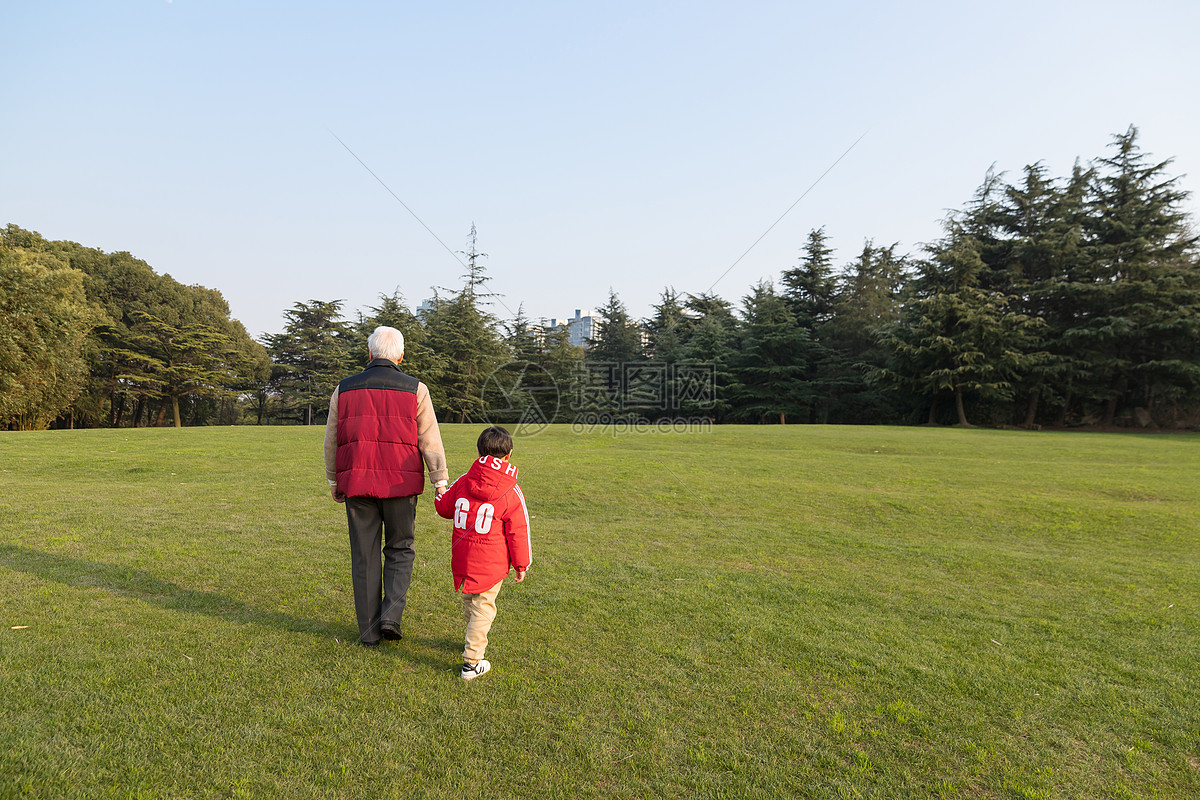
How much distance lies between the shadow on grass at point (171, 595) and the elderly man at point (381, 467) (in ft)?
1.07

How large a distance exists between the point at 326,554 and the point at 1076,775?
648 cm

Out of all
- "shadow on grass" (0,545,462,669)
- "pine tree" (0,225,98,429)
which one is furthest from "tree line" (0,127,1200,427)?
"shadow on grass" (0,545,462,669)

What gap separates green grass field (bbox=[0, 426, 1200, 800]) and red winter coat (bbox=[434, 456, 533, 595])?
67 cm

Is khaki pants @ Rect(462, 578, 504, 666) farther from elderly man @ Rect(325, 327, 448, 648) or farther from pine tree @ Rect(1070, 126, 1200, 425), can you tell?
pine tree @ Rect(1070, 126, 1200, 425)

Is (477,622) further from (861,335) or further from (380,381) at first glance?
(861,335)

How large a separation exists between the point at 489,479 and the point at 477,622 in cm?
92

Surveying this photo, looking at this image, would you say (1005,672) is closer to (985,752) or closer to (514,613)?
(985,752)

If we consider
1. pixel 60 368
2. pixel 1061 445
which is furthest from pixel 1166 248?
pixel 60 368

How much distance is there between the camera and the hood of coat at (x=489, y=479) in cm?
381

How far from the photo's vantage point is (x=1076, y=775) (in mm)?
2916

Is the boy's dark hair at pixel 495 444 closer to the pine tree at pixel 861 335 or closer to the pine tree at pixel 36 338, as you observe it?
the pine tree at pixel 36 338

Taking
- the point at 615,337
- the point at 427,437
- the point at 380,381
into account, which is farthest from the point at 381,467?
the point at 615,337

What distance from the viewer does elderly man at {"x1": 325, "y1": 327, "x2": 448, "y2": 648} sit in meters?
3.98

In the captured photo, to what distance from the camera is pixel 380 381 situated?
401 cm
